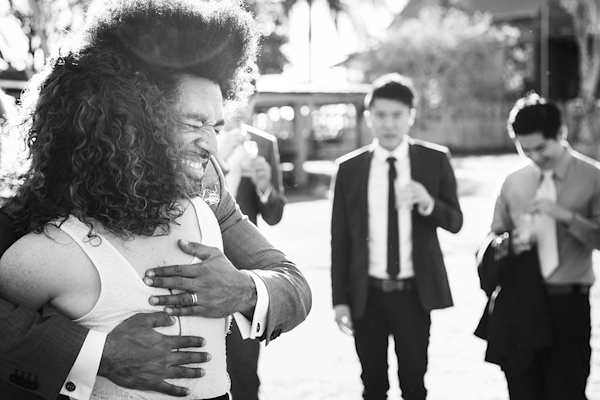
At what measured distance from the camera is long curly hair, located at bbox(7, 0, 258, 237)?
179cm

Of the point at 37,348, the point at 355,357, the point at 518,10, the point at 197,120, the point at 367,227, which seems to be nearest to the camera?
the point at 37,348

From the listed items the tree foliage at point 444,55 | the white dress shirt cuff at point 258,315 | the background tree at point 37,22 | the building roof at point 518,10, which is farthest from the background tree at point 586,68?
the white dress shirt cuff at point 258,315

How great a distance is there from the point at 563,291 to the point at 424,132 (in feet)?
100

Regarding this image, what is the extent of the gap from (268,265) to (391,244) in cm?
227

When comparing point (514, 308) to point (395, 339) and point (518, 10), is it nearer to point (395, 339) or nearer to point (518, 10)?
point (395, 339)

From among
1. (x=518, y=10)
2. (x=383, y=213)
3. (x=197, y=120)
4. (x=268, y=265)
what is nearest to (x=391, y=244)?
(x=383, y=213)

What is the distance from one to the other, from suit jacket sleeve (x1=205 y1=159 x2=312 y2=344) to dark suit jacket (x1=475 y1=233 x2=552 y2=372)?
209 cm

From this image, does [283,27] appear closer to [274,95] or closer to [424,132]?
[424,132]

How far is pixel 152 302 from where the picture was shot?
6.01 ft

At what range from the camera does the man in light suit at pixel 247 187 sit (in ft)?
14.7

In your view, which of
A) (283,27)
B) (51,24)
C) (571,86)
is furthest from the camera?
(571,86)

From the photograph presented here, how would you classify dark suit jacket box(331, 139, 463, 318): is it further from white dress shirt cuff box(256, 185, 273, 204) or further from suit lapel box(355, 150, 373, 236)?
white dress shirt cuff box(256, 185, 273, 204)

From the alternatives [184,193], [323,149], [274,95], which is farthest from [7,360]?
[323,149]

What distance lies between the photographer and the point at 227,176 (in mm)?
4691
